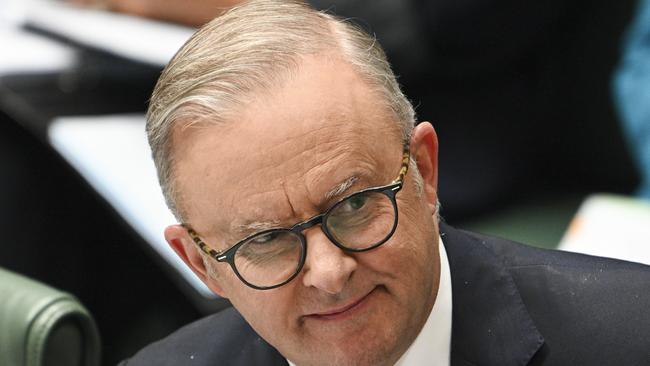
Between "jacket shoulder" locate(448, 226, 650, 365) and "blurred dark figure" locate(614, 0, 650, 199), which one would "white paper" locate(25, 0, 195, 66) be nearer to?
"blurred dark figure" locate(614, 0, 650, 199)

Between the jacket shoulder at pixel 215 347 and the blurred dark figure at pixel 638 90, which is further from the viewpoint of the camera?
the blurred dark figure at pixel 638 90

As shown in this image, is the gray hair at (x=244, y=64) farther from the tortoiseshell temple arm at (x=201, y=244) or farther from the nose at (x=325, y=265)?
the nose at (x=325, y=265)

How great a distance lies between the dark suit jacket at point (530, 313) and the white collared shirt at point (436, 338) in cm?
1

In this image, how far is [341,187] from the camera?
3.29 feet

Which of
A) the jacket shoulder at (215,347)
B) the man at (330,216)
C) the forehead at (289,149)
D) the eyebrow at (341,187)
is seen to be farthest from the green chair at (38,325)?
the eyebrow at (341,187)

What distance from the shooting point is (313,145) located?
994mm

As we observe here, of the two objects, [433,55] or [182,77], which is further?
[433,55]

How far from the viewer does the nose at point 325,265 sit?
967 millimetres

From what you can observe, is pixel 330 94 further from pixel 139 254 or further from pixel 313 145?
pixel 139 254

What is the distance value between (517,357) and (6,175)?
2020mm

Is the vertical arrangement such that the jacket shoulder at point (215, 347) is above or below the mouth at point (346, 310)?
below

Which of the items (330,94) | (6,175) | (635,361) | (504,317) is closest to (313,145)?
(330,94)

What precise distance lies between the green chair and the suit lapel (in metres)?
0.49

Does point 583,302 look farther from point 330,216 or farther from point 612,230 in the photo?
point 612,230
